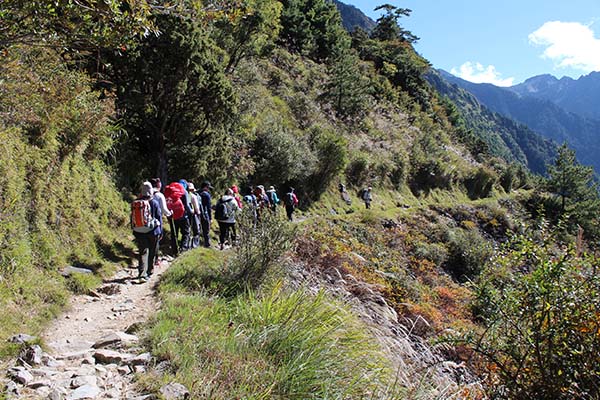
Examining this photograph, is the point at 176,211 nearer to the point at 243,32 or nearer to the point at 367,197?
the point at 243,32

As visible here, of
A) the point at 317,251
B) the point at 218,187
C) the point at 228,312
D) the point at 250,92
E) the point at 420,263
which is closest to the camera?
the point at 228,312

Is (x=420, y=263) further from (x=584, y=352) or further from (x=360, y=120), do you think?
(x=360, y=120)

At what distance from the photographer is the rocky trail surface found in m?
3.18

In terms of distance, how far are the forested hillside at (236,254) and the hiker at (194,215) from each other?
1.53 m

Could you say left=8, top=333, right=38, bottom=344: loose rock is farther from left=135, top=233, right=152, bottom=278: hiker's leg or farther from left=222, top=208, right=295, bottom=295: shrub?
left=135, top=233, right=152, bottom=278: hiker's leg

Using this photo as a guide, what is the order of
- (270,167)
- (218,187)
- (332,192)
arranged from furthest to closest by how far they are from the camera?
(332,192) < (270,167) < (218,187)

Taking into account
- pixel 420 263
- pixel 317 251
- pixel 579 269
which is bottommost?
pixel 420 263

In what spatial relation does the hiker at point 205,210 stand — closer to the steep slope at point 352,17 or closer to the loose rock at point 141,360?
the loose rock at point 141,360

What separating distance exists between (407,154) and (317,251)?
2655cm

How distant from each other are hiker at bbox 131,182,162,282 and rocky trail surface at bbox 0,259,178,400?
1470 millimetres

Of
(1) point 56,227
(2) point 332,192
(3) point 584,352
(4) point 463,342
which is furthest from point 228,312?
(2) point 332,192

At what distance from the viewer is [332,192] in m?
23.9

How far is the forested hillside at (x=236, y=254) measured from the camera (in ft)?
11.8

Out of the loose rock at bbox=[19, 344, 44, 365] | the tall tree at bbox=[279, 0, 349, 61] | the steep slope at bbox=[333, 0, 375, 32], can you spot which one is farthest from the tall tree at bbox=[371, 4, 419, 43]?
the steep slope at bbox=[333, 0, 375, 32]
